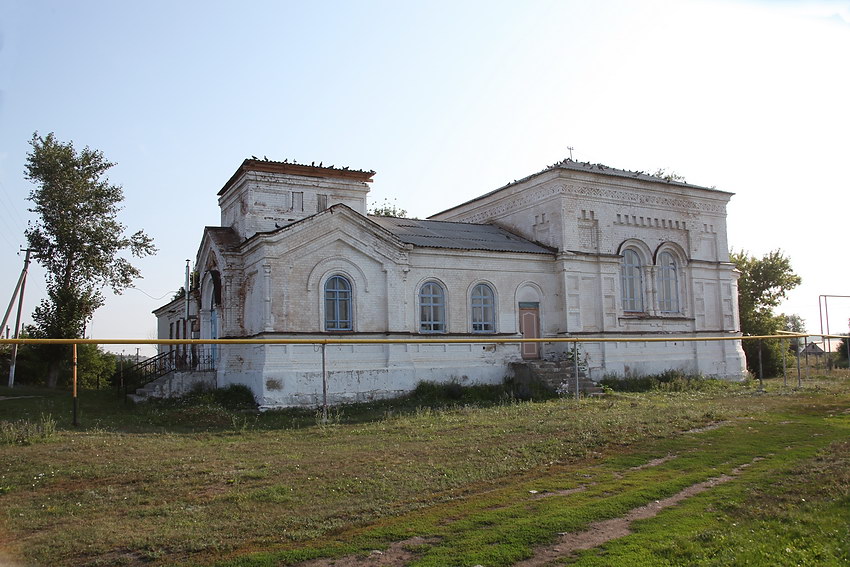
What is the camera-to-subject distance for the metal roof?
1000 inches

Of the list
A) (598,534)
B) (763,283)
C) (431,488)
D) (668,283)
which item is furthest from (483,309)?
(763,283)

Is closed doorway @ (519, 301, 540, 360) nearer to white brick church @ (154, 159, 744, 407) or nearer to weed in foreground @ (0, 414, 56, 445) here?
white brick church @ (154, 159, 744, 407)

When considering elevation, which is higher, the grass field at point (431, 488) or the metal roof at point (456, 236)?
the metal roof at point (456, 236)

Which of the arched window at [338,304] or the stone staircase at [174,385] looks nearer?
the arched window at [338,304]

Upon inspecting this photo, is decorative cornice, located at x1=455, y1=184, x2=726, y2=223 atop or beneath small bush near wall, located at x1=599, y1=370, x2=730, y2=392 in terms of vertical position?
atop

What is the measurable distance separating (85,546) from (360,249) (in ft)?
52.9

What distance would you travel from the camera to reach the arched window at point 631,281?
94.1 ft

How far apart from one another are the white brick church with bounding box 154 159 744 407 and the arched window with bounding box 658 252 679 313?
0.20 feet

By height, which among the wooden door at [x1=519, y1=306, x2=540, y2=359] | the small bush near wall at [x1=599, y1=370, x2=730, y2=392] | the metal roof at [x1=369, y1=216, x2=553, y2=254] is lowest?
the small bush near wall at [x1=599, y1=370, x2=730, y2=392]

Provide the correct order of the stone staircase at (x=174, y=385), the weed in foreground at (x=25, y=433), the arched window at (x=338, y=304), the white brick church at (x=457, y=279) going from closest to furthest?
the weed in foreground at (x=25, y=433), the white brick church at (x=457, y=279), the arched window at (x=338, y=304), the stone staircase at (x=174, y=385)

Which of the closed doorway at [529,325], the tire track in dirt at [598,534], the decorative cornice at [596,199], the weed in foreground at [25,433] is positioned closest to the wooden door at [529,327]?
the closed doorway at [529,325]

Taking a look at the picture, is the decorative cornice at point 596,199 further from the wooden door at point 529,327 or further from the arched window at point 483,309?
the arched window at point 483,309

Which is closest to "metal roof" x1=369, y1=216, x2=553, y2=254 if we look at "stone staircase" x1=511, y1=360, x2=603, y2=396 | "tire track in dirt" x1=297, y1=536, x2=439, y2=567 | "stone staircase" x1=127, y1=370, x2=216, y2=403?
"stone staircase" x1=511, y1=360, x2=603, y2=396

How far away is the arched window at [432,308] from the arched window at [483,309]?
4.25 feet
